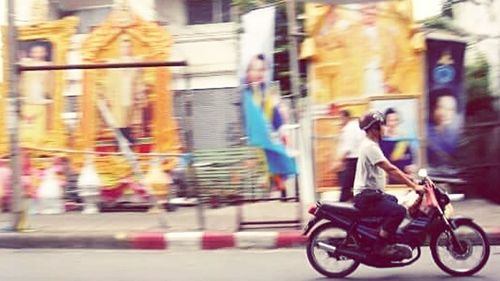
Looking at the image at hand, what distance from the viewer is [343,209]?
309 inches

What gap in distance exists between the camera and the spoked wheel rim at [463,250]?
784 cm

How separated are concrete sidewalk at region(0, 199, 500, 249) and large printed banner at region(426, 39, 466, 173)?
1.02 m

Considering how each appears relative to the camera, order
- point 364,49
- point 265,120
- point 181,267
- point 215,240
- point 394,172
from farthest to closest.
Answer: point 364,49 → point 265,120 → point 215,240 → point 181,267 → point 394,172

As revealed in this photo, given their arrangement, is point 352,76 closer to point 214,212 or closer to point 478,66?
point 478,66

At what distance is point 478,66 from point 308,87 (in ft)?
8.34

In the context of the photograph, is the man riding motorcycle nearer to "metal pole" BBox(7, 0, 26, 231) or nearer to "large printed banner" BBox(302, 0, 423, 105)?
"large printed banner" BBox(302, 0, 423, 105)

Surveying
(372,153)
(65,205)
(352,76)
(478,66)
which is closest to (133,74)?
(65,205)

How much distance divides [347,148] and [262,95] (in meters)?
2.04

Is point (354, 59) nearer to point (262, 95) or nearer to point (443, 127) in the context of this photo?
point (443, 127)

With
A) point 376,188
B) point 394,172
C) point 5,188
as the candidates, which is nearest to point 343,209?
point 376,188

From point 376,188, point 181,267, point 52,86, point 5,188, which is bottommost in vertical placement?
point 181,267

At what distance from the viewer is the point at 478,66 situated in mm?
12703

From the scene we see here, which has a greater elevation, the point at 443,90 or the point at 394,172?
the point at 443,90

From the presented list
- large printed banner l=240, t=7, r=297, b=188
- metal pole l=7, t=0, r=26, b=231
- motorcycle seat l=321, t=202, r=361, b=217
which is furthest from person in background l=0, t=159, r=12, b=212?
motorcycle seat l=321, t=202, r=361, b=217
